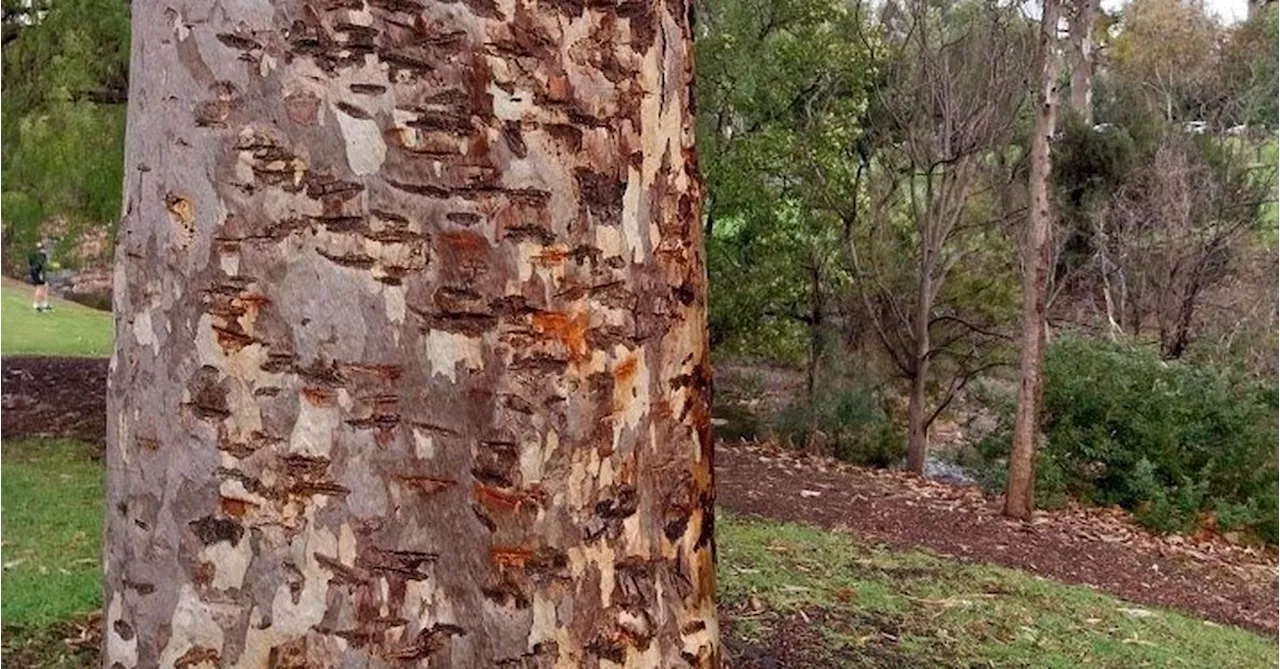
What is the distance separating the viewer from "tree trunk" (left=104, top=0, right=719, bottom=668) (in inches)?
52.7

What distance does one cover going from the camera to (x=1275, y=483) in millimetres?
14625

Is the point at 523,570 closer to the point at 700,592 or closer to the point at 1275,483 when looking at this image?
the point at 700,592

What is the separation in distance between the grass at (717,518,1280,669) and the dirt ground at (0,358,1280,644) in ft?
3.46

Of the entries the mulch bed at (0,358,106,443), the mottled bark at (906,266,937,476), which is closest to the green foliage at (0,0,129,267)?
the mulch bed at (0,358,106,443)

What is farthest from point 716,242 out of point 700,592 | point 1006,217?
point 700,592

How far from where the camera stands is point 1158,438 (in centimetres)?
1493

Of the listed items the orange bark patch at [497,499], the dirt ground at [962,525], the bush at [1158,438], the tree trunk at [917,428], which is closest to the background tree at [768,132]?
the tree trunk at [917,428]

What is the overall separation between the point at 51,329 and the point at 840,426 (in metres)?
13.4

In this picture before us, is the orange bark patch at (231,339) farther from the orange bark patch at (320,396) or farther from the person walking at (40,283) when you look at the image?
the person walking at (40,283)

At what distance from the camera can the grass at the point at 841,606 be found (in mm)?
5711

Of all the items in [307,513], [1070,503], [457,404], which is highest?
[457,404]

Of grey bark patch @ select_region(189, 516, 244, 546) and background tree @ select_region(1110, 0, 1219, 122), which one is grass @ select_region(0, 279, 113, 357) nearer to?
grey bark patch @ select_region(189, 516, 244, 546)

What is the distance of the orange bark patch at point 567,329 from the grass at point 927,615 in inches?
165

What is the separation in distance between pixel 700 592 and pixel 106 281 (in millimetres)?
26927
